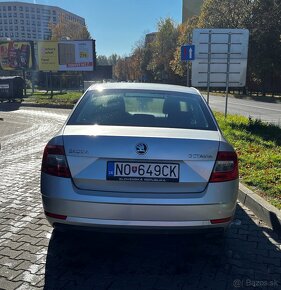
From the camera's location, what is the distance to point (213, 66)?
470 inches

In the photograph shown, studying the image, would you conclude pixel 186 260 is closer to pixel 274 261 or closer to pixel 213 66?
pixel 274 261

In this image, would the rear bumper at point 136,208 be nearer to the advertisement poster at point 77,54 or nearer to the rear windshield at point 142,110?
the rear windshield at point 142,110

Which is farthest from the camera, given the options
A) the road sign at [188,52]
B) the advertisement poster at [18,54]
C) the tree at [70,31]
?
the tree at [70,31]

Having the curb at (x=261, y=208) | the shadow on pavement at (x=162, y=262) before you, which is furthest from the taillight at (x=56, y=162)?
the curb at (x=261, y=208)

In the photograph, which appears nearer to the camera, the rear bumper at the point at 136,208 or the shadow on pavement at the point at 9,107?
the rear bumper at the point at 136,208

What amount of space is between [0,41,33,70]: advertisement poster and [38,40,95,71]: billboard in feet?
4.47

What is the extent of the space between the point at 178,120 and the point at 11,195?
2.92 meters

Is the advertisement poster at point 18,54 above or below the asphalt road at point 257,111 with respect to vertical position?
above

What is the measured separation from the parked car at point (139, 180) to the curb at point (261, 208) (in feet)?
4.03

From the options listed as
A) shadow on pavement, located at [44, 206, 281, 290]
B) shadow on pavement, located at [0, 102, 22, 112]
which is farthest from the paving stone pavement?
shadow on pavement, located at [0, 102, 22, 112]

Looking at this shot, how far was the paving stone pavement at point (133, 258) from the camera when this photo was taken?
9.54 ft

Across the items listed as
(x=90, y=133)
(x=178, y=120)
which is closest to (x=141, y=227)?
(x=90, y=133)

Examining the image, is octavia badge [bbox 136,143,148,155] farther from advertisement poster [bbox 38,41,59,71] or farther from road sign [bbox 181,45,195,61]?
advertisement poster [bbox 38,41,59,71]

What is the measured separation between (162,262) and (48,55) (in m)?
30.8
